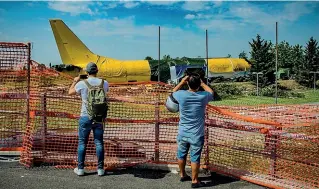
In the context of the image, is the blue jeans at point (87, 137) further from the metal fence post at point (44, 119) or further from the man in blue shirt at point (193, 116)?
the man in blue shirt at point (193, 116)

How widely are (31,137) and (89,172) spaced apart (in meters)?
1.29

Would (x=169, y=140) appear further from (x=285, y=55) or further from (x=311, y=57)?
(x=285, y=55)

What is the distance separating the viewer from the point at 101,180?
529 cm

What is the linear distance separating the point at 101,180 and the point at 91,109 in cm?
111

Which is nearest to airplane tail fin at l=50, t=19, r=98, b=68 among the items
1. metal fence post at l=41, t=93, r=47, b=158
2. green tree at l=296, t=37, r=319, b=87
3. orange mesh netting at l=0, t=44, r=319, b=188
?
green tree at l=296, t=37, r=319, b=87

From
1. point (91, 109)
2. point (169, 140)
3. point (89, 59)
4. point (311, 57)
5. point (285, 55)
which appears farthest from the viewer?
point (285, 55)

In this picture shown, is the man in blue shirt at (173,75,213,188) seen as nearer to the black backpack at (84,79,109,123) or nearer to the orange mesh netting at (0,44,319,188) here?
the orange mesh netting at (0,44,319,188)

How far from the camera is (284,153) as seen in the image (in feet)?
17.1

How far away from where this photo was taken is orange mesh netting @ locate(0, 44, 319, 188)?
16.8 feet

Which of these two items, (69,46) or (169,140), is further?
(69,46)

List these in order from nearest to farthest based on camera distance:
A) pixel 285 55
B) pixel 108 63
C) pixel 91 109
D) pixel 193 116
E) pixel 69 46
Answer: pixel 193 116 → pixel 91 109 → pixel 69 46 → pixel 108 63 → pixel 285 55

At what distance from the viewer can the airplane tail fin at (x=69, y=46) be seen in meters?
28.0

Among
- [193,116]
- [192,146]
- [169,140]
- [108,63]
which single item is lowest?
[169,140]

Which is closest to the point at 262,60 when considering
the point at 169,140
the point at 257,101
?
the point at 257,101
